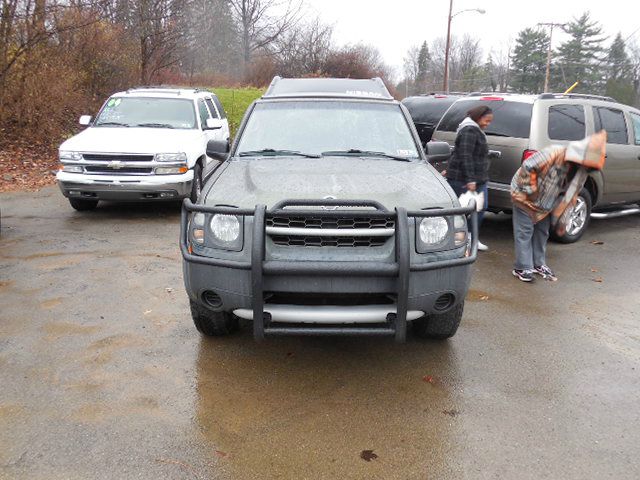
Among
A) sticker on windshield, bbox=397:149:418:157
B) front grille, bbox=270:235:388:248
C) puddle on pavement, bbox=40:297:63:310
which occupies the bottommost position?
puddle on pavement, bbox=40:297:63:310

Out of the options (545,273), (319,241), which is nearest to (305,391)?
(319,241)

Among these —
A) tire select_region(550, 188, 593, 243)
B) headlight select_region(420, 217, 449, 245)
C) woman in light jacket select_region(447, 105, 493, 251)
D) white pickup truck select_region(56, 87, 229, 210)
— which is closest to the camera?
headlight select_region(420, 217, 449, 245)

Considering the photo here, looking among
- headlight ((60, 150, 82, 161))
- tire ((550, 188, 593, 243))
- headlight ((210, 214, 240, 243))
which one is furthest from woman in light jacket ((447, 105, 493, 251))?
headlight ((60, 150, 82, 161))

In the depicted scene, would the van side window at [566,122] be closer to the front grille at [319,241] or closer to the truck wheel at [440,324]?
A: the truck wheel at [440,324]

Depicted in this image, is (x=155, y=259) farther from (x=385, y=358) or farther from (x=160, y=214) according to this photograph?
(x=385, y=358)

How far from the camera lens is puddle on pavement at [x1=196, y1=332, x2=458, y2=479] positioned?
9.32 feet

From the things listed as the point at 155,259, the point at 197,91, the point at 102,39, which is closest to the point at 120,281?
the point at 155,259

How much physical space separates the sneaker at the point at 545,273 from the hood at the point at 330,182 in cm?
239

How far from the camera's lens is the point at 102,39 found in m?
17.0

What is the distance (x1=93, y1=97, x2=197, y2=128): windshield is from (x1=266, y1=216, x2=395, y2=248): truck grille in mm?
6228

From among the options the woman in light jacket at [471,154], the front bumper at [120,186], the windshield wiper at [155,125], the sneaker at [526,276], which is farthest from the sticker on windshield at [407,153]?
the windshield wiper at [155,125]

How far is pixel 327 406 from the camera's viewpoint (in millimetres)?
3357

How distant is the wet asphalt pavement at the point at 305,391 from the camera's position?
284 centimetres

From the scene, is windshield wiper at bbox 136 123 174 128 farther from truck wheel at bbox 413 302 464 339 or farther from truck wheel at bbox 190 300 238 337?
truck wheel at bbox 413 302 464 339
